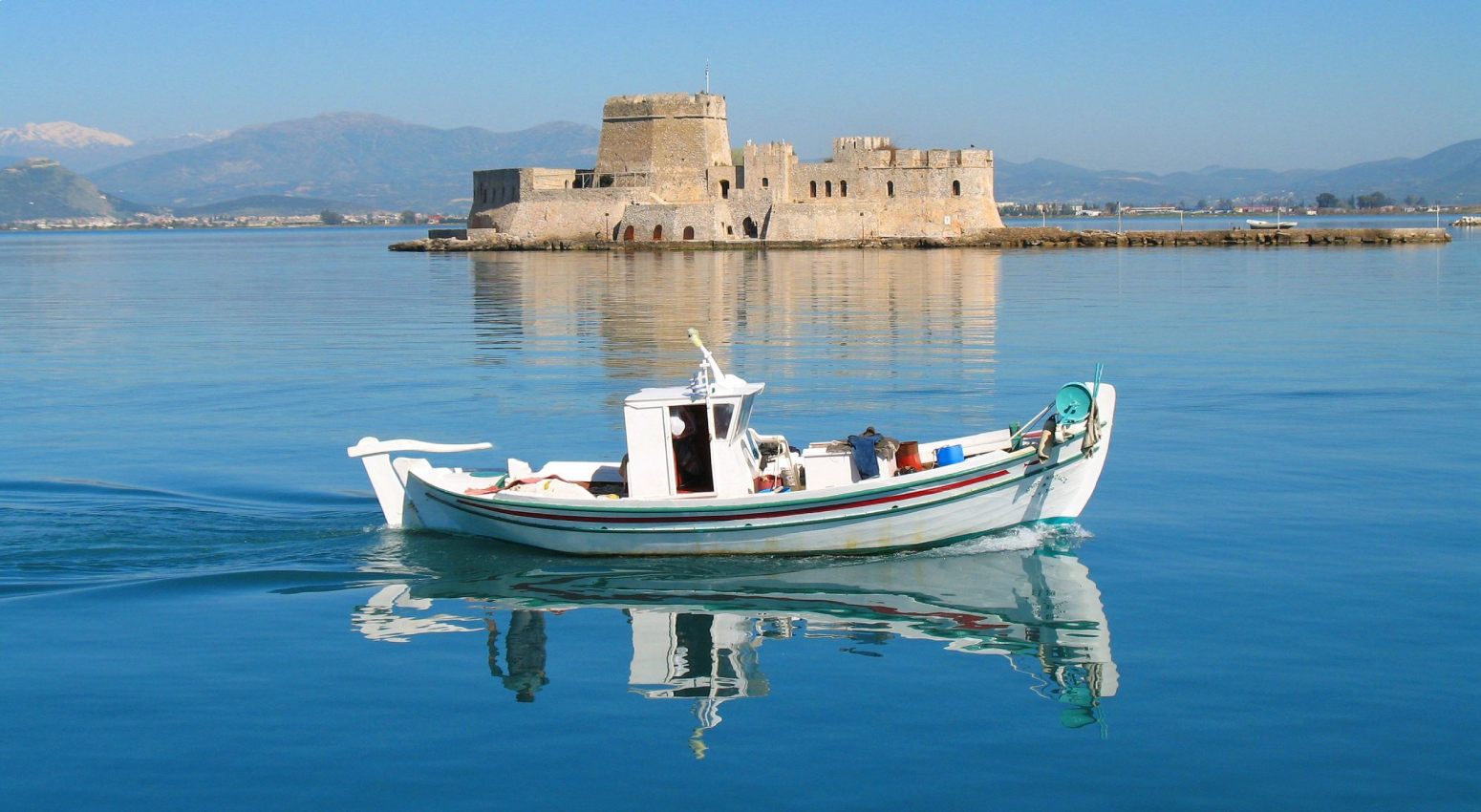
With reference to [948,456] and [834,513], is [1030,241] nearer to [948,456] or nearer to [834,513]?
[948,456]

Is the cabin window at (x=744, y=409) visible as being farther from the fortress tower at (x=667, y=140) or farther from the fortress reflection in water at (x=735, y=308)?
the fortress tower at (x=667, y=140)

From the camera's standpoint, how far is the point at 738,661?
1015cm

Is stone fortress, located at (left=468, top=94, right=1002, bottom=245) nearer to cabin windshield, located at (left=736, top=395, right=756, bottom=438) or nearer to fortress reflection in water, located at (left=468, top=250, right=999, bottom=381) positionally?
fortress reflection in water, located at (left=468, top=250, right=999, bottom=381)

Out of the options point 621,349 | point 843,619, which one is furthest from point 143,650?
point 621,349

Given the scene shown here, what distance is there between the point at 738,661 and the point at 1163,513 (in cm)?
569

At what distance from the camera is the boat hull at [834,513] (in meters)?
12.4

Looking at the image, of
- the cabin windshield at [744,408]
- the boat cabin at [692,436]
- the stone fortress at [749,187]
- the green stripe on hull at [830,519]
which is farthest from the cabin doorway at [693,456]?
the stone fortress at [749,187]

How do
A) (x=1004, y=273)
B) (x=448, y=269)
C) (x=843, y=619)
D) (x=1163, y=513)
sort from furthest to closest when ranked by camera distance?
1. (x=448, y=269)
2. (x=1004, y=273)
3. (x=1163, y=513)
4. (x=843, y=619)

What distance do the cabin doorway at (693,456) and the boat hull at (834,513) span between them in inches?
18.0

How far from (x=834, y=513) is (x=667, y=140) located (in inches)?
2408

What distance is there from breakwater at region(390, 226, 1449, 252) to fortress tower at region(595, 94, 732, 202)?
312 cm

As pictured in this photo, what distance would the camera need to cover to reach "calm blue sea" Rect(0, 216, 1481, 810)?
8.20 meters

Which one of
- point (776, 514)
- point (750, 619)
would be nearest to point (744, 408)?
point (776, 514)

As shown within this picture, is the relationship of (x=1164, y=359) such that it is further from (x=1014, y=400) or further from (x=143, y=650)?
(x=143, y=650)
